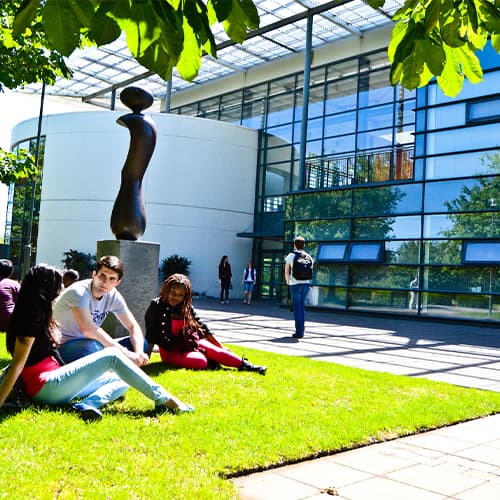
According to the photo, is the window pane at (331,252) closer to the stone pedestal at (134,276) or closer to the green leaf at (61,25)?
the stone pedestal at (134,276)

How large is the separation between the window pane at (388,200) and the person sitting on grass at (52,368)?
45.9ft

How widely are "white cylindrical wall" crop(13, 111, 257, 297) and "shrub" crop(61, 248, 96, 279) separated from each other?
60cm

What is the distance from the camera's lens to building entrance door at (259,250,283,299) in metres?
26.9

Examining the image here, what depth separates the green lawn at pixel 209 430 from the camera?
3.11 meters

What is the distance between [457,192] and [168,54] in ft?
51.1

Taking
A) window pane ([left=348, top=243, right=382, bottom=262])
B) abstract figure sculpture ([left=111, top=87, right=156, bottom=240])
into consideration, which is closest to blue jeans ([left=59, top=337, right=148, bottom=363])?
abstract figure sculpture ([left=111, top=87, right=156, bottom=240])

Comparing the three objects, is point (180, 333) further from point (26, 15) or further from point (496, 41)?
point (26, 15)

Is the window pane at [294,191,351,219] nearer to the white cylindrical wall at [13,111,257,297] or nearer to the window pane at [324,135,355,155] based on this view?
the window pane at [324,135,355,155]

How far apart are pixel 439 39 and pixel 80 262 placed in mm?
25080

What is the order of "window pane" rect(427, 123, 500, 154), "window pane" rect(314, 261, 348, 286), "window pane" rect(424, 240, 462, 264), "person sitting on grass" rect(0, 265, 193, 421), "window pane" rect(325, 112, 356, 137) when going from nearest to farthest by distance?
"person sitting on grass" rect(0, 265, 193, 421) → "window pane" rect(427, 123, 500, 154) → "window pane" rect(424, 240, 462, 264) → "window pane" rect(314, 261, 348, 286) → "window pane" rect(325, 112, 356, 137)

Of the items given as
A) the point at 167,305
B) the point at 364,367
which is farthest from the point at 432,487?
the point at 364,367

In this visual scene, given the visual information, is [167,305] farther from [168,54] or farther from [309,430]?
[168,54]

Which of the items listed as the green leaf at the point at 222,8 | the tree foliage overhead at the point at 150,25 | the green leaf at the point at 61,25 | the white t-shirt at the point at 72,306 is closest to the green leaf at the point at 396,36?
the tree foliage overhead at the point at 150,25

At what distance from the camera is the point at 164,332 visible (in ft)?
21.1
